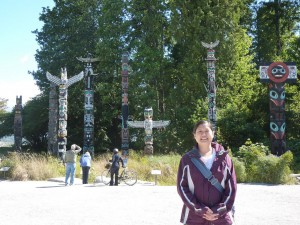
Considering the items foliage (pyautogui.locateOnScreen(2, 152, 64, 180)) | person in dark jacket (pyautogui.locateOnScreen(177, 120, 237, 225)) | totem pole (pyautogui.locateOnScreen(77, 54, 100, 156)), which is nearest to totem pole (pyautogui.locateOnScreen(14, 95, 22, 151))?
totem pole (pyautogui.locateOnScreen(77, 54, 100, 156))

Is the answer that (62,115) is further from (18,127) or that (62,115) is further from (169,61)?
(169,61)

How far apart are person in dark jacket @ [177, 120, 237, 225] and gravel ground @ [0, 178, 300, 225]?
299 centimetres

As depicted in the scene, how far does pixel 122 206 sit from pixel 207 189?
4906mm

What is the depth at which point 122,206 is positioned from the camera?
25.6 feet

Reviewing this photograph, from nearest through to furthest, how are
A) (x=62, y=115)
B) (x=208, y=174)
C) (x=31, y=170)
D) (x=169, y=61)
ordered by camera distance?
(x=208, y=174), (x=31, y=170), (x=62, y=115), (x=169, y=61)

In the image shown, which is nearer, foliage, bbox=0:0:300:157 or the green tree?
foliage, bbox=0:0:300:157

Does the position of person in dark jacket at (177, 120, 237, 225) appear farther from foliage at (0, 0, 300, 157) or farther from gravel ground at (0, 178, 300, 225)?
foliage at (0, 0, 300, 157)

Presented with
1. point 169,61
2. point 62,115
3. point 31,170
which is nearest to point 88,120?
point 62,115

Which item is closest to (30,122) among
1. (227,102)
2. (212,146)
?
(227,102)

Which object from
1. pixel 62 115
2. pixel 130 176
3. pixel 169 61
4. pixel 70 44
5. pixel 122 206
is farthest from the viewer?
pixel 70 44

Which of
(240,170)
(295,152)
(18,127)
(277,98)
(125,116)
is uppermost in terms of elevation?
(277,98)

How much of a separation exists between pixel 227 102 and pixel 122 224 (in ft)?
59.9

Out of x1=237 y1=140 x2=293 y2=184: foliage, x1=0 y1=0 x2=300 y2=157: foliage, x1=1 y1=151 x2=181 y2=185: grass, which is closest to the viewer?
x1=237 y1=140 x2=293 y2=184: foliage

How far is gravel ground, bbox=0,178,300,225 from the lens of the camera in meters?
6.35
